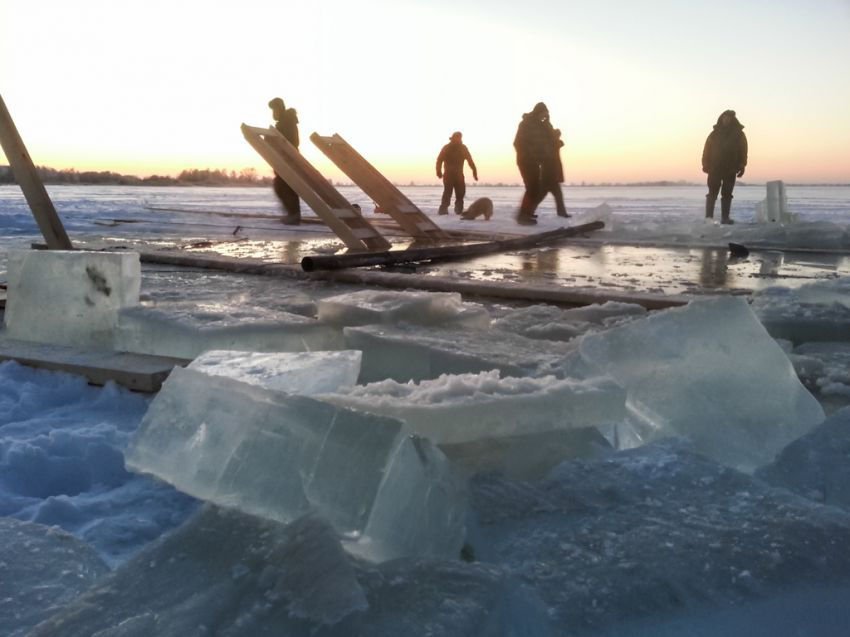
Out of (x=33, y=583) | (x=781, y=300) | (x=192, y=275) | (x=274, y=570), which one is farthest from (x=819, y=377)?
(x=192, y=275)

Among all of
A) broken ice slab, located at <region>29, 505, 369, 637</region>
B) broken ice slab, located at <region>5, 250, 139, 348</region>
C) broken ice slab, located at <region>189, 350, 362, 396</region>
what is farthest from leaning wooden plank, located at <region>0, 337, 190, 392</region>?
broken ice slab, located at <region>29, 505, 369, 637</region>

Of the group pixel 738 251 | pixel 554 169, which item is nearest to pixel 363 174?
pixel 738 251

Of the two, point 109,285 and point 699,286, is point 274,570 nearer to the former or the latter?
point 109,285

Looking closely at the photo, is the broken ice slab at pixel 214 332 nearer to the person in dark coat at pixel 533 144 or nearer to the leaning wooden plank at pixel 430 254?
the leaning wooden plank at pixel 430 254

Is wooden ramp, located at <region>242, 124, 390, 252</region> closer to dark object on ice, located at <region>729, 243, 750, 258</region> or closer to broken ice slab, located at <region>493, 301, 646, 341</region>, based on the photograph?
dark object on ice, located at <region>729, 243, 750, 258</region>

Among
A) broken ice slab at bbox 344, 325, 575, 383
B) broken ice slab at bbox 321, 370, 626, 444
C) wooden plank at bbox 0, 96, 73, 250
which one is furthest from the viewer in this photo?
wooden plank at bbox 0, 96, 73, 250

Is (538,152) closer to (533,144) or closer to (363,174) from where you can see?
(533,144)

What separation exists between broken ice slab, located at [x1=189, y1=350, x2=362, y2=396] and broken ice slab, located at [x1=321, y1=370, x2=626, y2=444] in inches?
4.5

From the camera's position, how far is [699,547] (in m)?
1.33

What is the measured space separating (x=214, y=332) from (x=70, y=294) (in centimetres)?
81

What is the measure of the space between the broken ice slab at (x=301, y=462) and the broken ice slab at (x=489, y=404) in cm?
13

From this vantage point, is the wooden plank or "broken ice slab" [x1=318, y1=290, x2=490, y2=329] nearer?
"broken ice slab" [x1=318, y1=290, x2=490, y2=329]

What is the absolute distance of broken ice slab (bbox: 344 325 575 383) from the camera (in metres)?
2.37

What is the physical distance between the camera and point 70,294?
3.09m
